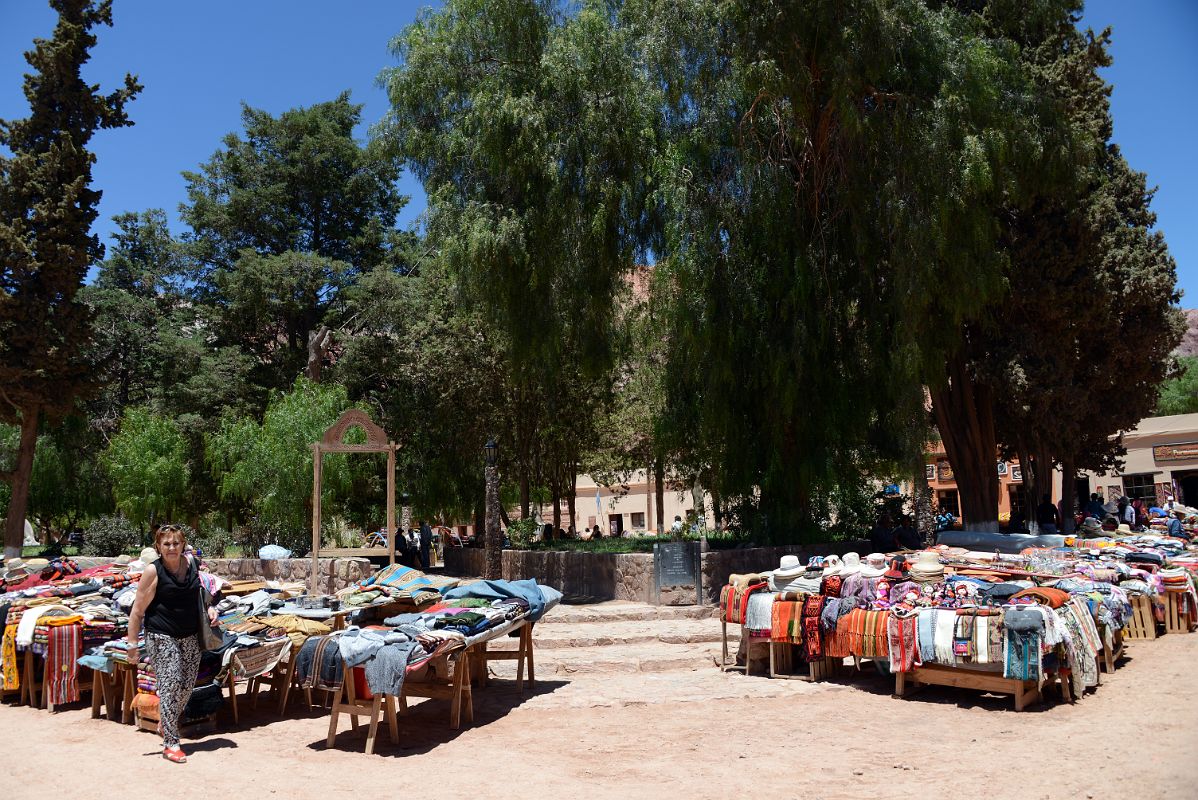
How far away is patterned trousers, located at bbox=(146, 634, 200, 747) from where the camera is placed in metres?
6.80

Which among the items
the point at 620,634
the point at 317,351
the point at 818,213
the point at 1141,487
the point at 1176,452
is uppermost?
the point at 818,213

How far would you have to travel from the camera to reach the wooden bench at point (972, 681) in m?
7.77

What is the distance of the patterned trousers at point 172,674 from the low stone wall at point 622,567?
8.62 m

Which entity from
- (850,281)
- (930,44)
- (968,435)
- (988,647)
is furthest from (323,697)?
(968,435)

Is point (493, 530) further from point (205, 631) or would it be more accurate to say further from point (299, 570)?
point (205, 631)

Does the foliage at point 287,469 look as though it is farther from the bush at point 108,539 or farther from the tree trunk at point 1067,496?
the tree trunk at point 1067,496

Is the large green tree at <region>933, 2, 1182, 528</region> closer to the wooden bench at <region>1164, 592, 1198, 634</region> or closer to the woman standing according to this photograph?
the wooden bench at <region>1164, 592, 1198, 634</region>

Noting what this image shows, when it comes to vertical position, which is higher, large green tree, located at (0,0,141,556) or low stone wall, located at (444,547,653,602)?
large green tree, located at (0,0,141,556)

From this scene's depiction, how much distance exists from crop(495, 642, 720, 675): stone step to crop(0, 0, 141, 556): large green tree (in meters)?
18.1

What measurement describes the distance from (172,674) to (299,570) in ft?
37.9

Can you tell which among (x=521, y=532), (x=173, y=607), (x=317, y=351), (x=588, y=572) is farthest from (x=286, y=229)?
(x=173, y=607)

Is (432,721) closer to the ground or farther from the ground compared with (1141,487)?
closer to the ground

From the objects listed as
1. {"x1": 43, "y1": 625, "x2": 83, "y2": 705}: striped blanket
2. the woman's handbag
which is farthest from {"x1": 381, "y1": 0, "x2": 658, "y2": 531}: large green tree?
the woman's handbag

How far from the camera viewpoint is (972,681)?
8016mm
